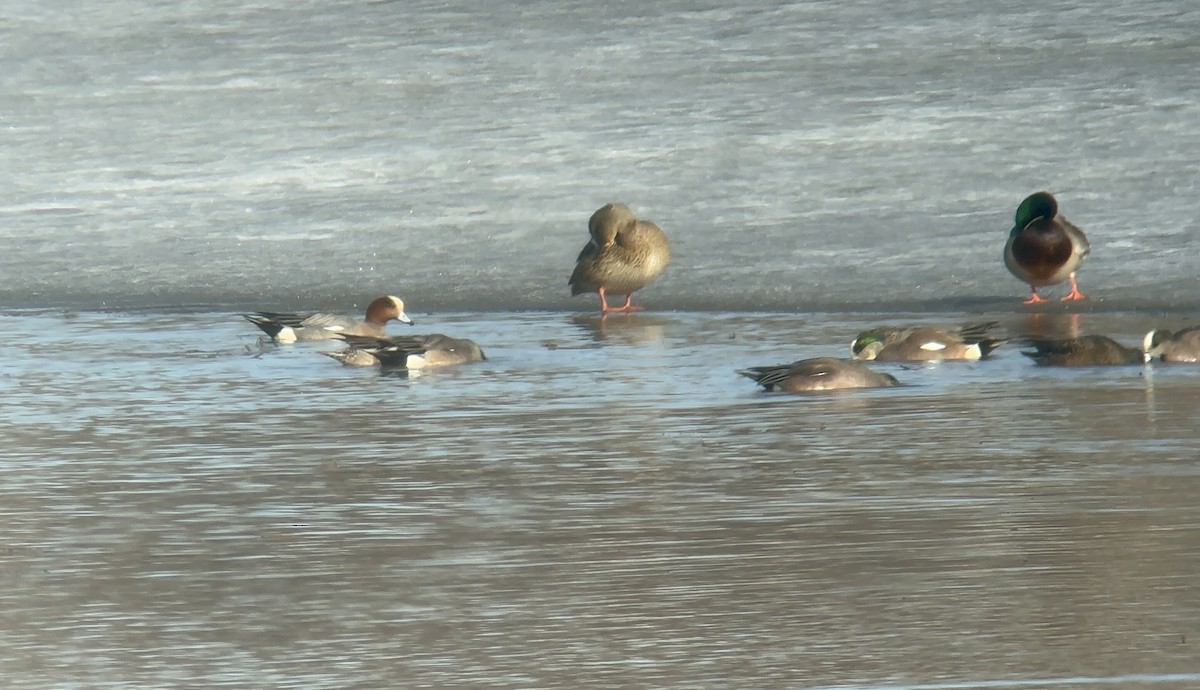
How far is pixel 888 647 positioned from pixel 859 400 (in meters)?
3.28

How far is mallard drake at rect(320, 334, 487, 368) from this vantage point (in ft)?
27.3

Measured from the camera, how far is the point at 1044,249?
10047 mm

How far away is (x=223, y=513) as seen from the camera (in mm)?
5426

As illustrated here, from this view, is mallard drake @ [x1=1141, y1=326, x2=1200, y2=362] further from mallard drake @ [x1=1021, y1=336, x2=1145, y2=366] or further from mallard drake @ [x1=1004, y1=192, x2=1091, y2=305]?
mallard drake @ [x1=1004, y1=192, x2=1091, y2=305]

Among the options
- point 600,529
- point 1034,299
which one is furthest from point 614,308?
point 600,529

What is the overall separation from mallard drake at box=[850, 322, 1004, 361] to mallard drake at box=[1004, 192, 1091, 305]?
2026 millimetres

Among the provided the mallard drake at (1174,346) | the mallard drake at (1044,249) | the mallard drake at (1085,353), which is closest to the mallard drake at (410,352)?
the mallard drake at (1085,353)

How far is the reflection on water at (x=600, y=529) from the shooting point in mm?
3982

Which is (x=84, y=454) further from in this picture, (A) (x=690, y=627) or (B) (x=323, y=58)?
(B) (x=323, y=58)

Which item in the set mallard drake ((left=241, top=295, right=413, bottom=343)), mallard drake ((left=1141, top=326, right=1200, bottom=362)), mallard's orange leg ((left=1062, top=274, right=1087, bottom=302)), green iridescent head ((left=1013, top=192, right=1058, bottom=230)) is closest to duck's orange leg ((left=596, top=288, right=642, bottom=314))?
mallard drake ((left=241, top=295, right=413, bottom=343))

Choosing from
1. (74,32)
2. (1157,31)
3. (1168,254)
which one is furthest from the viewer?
(74,32)

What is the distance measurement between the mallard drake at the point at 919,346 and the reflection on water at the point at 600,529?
6.0 inches

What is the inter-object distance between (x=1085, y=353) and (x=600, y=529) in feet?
10.8

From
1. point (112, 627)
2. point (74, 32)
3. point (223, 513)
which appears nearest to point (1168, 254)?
point (223, 513)
